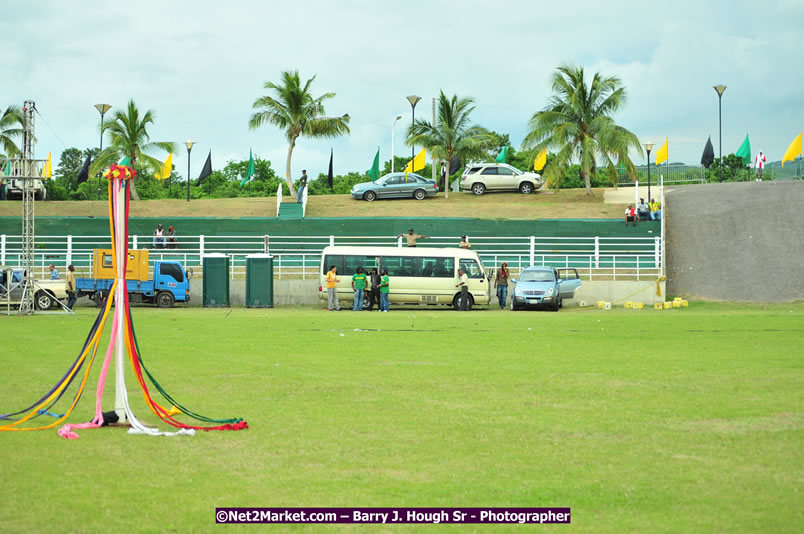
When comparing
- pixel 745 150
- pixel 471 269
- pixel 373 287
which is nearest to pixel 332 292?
pixel 373 287

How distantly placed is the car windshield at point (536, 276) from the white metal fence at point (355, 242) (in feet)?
7.71

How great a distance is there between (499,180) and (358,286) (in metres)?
23.9

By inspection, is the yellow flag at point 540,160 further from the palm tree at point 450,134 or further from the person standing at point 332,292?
the person standing at point 332,292

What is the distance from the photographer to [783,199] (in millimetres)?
42594

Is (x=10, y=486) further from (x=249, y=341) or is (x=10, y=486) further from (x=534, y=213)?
(x=534, y=213)

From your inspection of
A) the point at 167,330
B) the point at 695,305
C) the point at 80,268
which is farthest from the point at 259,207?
the point at 167,330

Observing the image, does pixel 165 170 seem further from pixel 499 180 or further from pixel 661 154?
pixel 661 154

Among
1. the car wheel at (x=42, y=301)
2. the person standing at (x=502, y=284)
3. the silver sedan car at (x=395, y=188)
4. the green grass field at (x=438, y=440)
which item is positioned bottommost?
the green grass field at (x=438, y=440)

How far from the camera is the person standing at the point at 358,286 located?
100.0 ft

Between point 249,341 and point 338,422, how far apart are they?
368 inches

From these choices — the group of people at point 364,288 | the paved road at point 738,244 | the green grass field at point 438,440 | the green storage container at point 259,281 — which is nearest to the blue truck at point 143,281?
the green storage container at point 259,281

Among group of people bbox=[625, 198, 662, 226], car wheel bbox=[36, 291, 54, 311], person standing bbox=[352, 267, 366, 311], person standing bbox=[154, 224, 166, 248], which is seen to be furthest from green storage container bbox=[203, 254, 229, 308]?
group of people bbox=[625, 198, 662, 226]

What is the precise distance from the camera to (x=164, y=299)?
31.7 m

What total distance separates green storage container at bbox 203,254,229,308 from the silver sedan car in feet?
62.0
